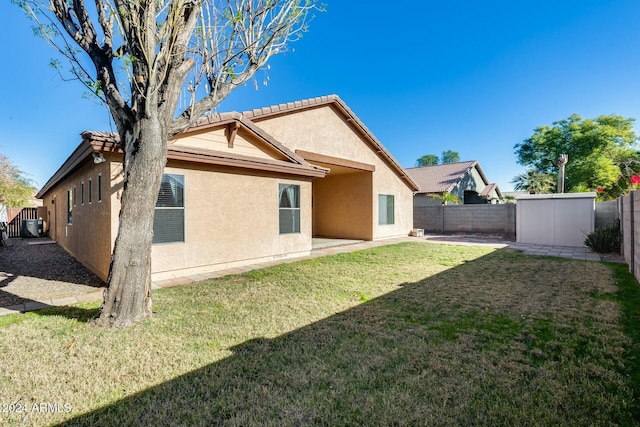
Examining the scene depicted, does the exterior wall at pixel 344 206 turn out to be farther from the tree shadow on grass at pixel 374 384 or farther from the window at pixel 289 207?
the tree shadow on grass at pixel 374 384

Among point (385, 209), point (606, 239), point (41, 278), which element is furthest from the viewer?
point (385, 209)

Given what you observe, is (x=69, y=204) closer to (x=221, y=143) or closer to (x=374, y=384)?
(x=221, y=143)

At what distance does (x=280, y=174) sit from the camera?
9.41 meters

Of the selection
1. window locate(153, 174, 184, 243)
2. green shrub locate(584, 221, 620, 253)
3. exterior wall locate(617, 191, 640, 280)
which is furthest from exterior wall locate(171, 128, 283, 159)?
green shrub locate(584, 221, 620, 253)

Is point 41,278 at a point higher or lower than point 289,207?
lower

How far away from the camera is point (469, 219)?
58.6ft

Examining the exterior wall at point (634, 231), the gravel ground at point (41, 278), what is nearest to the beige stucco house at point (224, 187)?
→ the gravel ground at point (41, 278)

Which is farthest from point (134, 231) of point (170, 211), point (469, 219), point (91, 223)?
point (469, 219)

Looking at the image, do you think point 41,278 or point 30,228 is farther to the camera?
point 30,228

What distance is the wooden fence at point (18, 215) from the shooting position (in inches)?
775

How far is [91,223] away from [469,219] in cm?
1784

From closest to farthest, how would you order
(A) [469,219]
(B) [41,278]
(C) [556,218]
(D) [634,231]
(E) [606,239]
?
(D) [634,231], (B) [41,278], (E) [606,239], (C) [556,218], (A) [469,219]

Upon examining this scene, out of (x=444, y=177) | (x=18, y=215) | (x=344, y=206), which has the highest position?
(x=444, y=177)

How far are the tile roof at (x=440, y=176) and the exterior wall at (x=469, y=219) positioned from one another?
4.19m
